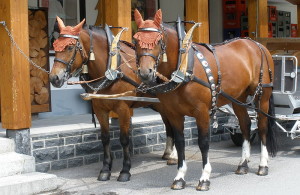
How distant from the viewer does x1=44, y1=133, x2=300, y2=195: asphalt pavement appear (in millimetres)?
6559

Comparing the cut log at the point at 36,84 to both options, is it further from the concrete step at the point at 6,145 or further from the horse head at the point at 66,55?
the horse head at the point at 66,55

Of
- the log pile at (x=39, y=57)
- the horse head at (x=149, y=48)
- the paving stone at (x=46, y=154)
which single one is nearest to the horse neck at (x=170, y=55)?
the horse head at (x=149, y=48)

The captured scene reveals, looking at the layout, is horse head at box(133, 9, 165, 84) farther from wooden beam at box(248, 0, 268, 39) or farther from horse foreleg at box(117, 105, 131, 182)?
wooden beam at box(248, 0, 268, 39)

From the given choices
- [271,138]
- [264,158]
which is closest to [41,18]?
[271,138]

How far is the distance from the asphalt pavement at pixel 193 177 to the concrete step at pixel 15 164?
0.48 metres

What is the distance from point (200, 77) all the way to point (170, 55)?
48 cm

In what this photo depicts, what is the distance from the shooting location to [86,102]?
11164mm

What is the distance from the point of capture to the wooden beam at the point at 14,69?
7020 mm

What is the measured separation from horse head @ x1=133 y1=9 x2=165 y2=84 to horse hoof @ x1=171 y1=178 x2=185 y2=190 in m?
1.43

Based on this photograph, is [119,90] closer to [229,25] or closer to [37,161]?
[37,161]

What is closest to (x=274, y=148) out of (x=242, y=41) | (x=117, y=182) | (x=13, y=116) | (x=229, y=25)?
(x=242, y=41)

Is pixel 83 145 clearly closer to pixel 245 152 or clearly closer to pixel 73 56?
pixel 73 56

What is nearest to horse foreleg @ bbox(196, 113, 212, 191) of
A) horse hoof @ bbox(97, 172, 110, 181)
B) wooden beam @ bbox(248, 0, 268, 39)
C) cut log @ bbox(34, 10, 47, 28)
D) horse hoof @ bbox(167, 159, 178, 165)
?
horse hoof @ bbox(97, 172, 110, 181)

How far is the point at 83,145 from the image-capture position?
27.0ft
